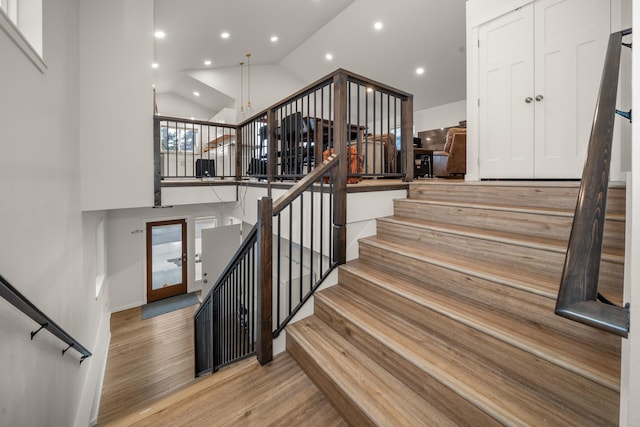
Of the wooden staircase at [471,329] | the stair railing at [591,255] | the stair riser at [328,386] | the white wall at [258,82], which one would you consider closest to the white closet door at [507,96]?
the wooden staircase at [471,329]

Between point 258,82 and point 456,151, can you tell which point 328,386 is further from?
point 258,82

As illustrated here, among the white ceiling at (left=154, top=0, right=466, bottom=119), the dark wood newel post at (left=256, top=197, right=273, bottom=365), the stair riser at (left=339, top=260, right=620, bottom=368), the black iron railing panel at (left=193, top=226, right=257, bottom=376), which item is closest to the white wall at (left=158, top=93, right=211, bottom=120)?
the white ceiling at (left=154, top=0, right=466, bottom=119)

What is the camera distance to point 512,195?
204cm

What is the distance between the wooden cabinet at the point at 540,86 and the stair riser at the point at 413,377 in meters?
2.52

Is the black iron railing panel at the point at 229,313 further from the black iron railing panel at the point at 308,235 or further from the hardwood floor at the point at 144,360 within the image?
the hardwood floor at the point at 144,360

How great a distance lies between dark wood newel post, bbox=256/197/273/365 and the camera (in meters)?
1.69

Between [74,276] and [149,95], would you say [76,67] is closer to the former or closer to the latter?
[149,95]

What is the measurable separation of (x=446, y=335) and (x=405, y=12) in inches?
239

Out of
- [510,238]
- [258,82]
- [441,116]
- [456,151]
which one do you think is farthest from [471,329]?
[258,82]

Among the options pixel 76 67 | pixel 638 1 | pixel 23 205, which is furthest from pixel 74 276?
pixel 638 1

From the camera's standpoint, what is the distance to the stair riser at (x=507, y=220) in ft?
4.76

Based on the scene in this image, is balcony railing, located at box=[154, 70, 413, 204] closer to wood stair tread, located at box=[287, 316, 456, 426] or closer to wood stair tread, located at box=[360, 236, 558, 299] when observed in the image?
wood stair tread, located at box=[360, 236, 558, 299]

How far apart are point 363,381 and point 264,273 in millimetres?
804

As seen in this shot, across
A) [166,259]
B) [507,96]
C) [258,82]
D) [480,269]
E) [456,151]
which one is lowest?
[166,259]
